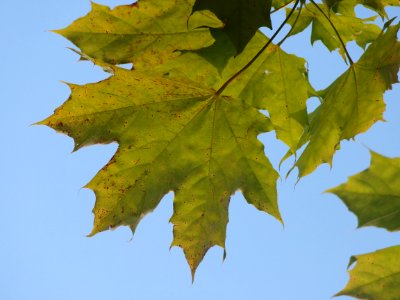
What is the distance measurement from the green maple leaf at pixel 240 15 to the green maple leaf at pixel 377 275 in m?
0.71

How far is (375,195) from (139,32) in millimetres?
796

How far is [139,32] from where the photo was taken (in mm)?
1435

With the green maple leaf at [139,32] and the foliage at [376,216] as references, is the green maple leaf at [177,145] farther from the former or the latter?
the foliage at [376,216]

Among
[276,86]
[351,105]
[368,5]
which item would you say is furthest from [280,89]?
[368,5]

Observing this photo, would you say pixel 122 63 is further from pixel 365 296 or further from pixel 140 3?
pixel 365 296

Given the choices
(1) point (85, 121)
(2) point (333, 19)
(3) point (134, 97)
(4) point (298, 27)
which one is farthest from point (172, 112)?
(2) point (333, 19)

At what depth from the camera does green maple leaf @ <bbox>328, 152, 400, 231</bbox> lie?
4.78 ft

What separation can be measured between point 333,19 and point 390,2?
0.77 ft

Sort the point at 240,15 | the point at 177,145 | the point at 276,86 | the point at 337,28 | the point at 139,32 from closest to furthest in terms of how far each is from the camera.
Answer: the point at 240,15
the point at 139,32
the point at 177,145
the point at 276,86
the point at 337,28

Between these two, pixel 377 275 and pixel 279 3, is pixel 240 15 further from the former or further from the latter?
pixel 377 275

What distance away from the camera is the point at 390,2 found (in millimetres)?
1697

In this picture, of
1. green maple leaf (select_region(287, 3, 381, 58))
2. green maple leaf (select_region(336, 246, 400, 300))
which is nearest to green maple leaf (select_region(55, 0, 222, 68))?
green maple leaf (select_region(287, 3, 381, 58))

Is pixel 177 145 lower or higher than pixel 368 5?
lower

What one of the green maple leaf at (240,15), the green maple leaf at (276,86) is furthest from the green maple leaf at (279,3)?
the green maple leaf at (240,15)
